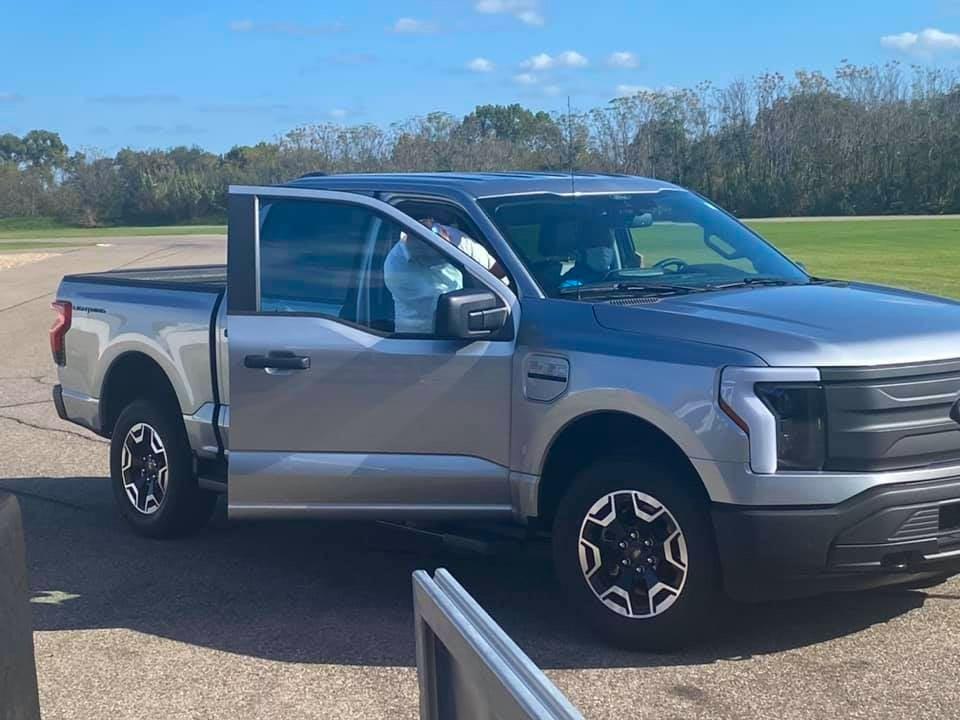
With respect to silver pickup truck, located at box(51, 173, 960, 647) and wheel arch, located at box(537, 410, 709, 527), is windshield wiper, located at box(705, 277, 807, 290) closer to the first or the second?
silver pickup truck, located at box(51, 173, 960, 647)

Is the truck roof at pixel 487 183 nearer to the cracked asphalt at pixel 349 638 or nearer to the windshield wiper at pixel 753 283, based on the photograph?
the windshield wiper at pixel 753 283

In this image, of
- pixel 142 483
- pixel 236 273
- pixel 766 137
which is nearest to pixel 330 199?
pixel 236 273

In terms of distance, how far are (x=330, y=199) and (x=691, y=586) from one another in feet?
8.57

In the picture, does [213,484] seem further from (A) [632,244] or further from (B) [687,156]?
(B) [687,156]

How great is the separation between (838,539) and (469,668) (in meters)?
3.01

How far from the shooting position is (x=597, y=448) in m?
5.50

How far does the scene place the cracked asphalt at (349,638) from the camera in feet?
15.6

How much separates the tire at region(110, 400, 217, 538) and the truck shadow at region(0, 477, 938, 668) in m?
0.14

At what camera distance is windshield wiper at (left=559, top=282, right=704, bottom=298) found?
5.66 metres

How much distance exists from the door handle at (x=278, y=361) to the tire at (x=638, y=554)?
1.39m

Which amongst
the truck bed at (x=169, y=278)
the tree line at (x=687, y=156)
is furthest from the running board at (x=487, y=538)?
the tree line at (x=687, y=156)

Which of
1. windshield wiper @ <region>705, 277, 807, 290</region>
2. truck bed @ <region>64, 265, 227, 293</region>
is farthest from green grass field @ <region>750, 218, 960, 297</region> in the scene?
windshield wiper @ <region>705, 277, 807, 290</region>

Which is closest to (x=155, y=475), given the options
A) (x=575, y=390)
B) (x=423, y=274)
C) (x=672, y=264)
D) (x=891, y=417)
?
(x=423, y=274)

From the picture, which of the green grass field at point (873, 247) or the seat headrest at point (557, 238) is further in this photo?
the green grass field at point (873, 247)
